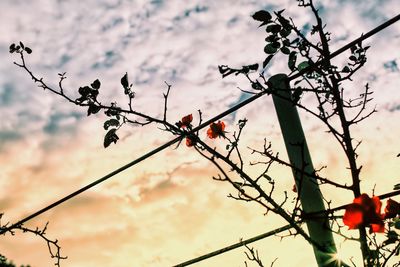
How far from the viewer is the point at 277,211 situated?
4.25ft

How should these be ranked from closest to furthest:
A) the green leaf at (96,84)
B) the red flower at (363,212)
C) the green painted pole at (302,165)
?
the red flower at (363,212), the green painted pole at (302,165), the green leaf at (96,84)

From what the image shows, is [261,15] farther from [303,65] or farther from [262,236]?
[262,236]

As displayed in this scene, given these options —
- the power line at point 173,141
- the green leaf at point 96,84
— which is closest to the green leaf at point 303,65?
the power line at point 173,141

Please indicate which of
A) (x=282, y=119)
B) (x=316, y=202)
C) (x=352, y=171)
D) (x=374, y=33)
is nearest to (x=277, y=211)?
(x=316, y=202)

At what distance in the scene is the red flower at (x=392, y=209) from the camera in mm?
1259

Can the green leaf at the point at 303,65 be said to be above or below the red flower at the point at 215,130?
below

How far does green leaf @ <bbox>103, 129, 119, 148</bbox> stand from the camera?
1781mm

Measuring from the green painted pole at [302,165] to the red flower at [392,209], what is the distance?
205mm

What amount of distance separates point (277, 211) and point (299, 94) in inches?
19.9

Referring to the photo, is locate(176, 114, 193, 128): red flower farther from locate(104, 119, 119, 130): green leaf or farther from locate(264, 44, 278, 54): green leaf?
locate(264, 44, 278, 54): green leaf

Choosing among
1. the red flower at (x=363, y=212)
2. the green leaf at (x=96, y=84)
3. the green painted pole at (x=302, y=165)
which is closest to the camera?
the red flower at (x=363, y=212)

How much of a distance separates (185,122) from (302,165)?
68cm

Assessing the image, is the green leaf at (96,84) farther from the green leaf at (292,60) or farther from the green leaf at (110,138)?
the green leaf at (292,60)

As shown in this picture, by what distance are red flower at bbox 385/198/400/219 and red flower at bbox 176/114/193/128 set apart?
3.10 ft
